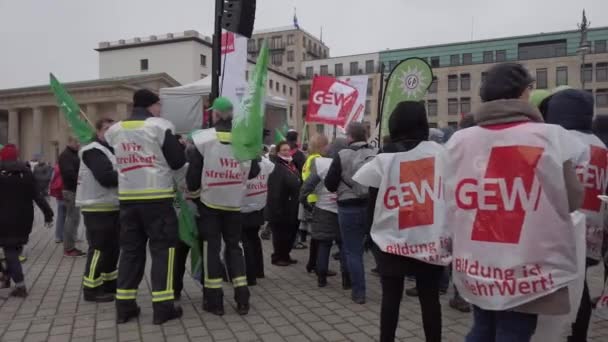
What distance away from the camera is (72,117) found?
5957mm

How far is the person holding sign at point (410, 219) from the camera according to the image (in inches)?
138

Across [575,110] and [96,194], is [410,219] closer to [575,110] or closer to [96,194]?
[575,110]

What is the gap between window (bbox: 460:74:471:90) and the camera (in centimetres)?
6625

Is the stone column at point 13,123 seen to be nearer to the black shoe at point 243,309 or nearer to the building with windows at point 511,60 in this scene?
the building with windows at point 511,60

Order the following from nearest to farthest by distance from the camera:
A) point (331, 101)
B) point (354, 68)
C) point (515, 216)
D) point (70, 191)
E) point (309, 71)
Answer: point (515, 216) → point (70, 191) → point (331, 101) → point (354, 68) → point (309, 71)

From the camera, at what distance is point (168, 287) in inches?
191

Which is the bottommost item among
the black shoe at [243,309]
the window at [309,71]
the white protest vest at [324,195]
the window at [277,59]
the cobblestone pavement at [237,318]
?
the cobblestone pavement at [237,318]

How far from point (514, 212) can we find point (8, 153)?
19.3 ft

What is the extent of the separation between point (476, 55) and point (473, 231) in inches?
2719

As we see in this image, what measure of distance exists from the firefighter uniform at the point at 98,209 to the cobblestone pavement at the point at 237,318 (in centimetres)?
36

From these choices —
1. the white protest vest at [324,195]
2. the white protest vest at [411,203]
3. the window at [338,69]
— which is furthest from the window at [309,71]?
the white protest vest at [411,203]

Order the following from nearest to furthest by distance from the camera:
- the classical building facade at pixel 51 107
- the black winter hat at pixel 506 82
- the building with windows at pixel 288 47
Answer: the black winter hat at pixel 506 82, the classical building facade at pixel 51 107, the building with windows at pixel 288 47

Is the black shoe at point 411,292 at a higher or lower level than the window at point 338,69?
lower

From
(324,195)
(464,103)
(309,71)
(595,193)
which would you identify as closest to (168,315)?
(324,195)
